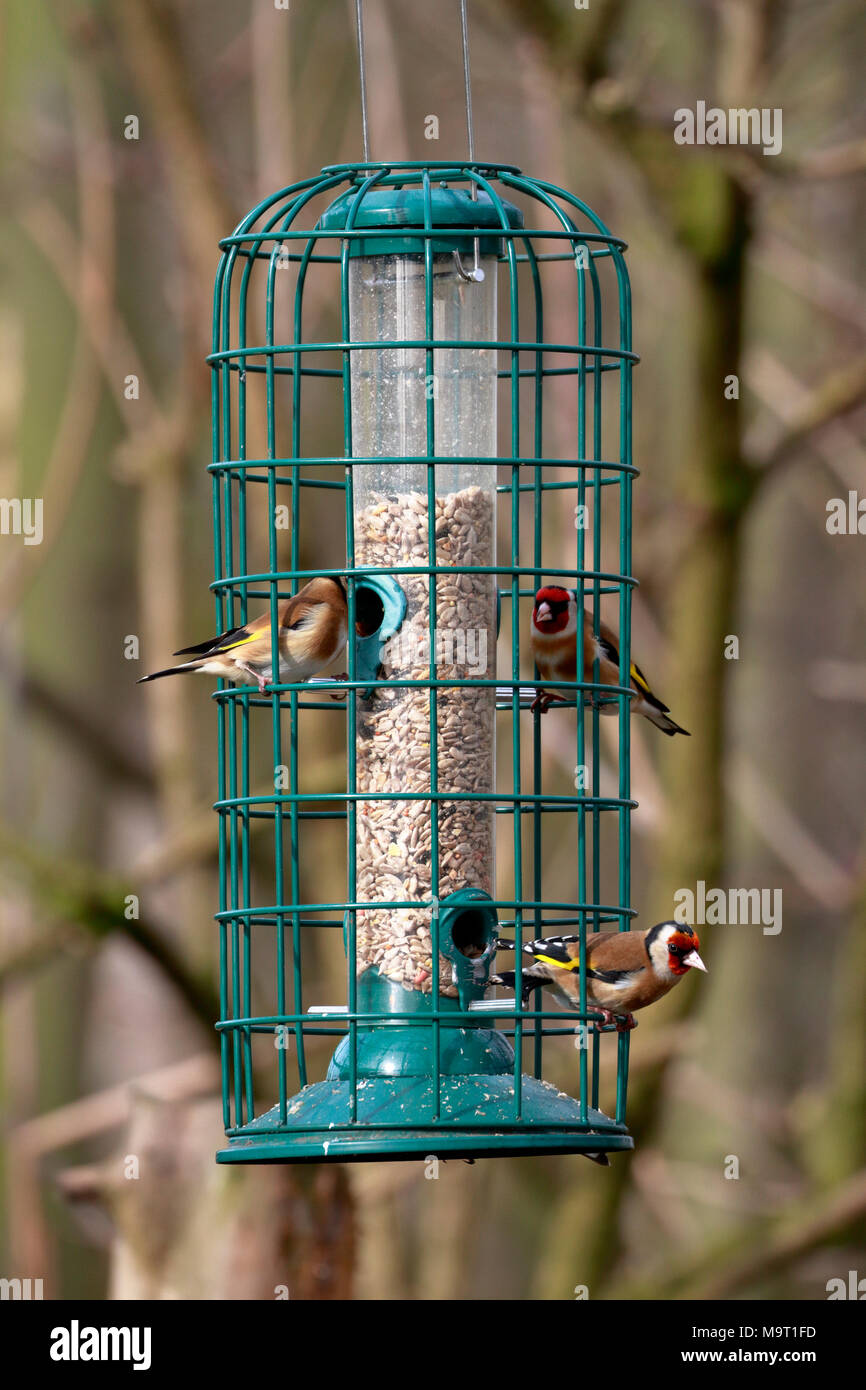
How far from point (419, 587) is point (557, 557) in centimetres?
816

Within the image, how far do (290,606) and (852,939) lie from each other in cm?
768

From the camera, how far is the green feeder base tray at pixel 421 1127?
729 cm

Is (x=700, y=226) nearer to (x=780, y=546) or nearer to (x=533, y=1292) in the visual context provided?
(x=780, y=546)

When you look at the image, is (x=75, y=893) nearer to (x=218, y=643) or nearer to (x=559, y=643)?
(x=218, y=643)

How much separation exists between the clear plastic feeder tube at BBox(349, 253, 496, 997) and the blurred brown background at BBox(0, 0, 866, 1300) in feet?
11.8

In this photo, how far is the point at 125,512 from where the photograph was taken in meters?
17.9

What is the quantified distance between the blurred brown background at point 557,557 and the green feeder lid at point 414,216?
5.33 meters

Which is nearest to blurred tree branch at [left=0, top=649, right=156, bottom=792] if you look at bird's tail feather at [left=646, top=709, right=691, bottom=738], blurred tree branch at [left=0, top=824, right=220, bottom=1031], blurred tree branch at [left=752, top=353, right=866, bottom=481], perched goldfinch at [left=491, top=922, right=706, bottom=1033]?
blurred tree branch at [left=0, top=824, right=220, bottom=1031]

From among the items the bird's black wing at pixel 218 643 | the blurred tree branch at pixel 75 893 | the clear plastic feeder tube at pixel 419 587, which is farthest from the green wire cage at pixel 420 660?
the blurred tree branch at pixel 75 893

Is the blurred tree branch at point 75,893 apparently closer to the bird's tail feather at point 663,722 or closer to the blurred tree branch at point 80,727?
the blurred tree branch at point 80,727

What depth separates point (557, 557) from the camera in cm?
1648

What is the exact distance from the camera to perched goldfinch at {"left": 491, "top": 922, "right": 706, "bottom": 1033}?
27.6ft

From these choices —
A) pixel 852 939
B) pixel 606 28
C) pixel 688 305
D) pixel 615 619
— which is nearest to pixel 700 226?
pixel 688 305

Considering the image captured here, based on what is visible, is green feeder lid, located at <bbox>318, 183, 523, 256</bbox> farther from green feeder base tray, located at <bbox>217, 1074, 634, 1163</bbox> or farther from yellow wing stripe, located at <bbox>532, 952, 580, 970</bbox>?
green feeder base tray, located at <bbox>217, 1074, 634, 1163</bbox>
